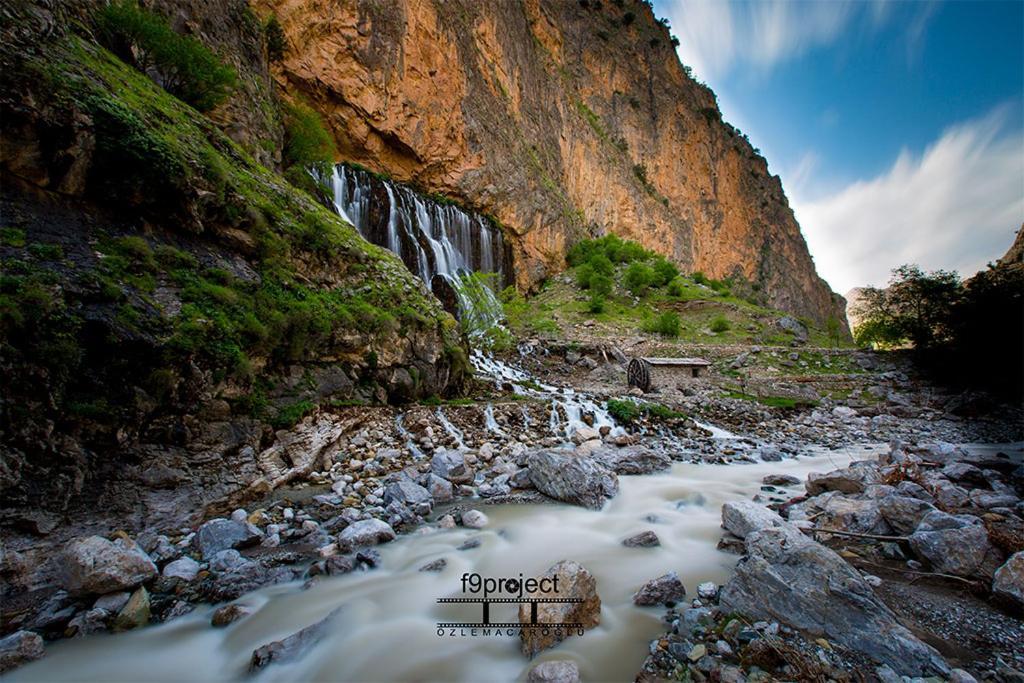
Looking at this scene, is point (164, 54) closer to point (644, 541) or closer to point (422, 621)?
point (422, 621)

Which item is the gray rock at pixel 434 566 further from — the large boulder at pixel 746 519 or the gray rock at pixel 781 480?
the gray rock at pixel 781 480

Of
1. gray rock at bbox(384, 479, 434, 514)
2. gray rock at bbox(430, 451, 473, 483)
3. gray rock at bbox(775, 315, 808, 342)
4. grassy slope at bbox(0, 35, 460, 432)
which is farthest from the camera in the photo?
gray rock at bbox(775, 315, 808, 342)

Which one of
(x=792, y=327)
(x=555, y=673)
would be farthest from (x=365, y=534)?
(x=792, y=327)

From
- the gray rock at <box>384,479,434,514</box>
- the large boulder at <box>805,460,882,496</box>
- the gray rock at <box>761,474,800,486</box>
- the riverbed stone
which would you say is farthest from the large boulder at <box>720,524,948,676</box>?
the riverbed stone

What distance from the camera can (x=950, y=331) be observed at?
663 inches

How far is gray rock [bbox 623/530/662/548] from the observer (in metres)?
4.53

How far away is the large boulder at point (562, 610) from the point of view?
2.85m

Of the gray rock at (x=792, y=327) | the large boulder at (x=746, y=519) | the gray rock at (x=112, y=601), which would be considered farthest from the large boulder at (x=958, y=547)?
the gray rock at (x=792, y=327)

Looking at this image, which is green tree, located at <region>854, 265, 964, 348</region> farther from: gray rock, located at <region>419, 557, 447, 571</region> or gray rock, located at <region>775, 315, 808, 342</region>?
gray rock, located at <region>419, 557, 447, 571</region>

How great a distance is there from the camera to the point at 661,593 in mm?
3312

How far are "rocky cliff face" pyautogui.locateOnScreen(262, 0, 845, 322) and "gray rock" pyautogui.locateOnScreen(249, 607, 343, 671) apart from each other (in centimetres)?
2395

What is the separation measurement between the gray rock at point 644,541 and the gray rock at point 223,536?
4162 mm

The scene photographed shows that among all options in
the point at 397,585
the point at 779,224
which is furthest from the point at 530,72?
the point at 779,224

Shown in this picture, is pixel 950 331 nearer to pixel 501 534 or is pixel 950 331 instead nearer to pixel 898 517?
pixel 898 517
